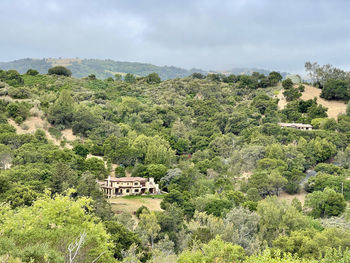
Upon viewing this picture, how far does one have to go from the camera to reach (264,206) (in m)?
26.7

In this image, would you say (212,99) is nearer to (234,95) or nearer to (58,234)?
(234,95)

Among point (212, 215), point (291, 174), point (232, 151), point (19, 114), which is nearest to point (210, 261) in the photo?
point (212, 215)

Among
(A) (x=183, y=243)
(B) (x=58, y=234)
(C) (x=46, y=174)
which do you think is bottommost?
(A) (x=183, y=243)

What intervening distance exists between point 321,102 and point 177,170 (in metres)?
35.5

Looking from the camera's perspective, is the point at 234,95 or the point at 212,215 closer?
the point at 212,215

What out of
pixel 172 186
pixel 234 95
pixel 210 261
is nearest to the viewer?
pixel 210 261

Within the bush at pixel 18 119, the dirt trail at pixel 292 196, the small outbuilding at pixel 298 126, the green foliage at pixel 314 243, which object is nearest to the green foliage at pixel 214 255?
the green foliage at pixel 314 243

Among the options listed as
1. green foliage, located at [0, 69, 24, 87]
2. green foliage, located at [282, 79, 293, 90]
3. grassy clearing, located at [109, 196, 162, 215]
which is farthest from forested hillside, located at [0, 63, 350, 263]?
grassy clearing, located at [109, 196, 162, 215]

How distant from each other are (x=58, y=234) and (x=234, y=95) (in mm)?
56993

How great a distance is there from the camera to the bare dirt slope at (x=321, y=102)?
57.4 m

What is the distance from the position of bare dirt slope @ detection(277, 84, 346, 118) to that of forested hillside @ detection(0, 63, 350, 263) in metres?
1.61

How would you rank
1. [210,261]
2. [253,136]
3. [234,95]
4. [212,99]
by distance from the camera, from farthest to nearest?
[234,95], [212,99], [253,136], [210,261]

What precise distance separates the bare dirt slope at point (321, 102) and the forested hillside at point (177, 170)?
1.61 m

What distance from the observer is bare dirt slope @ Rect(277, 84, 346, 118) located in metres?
57.4
